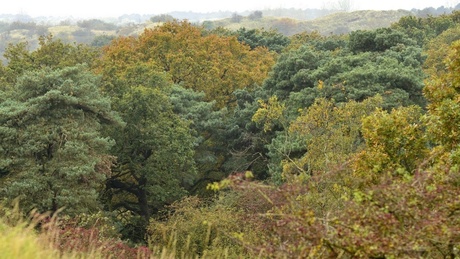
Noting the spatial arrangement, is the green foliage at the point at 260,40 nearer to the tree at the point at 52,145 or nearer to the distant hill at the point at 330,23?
the tree at the point at 52,145

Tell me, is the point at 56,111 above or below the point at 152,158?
above

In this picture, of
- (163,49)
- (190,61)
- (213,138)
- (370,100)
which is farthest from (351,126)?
(163,49)

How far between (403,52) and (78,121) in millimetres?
19705

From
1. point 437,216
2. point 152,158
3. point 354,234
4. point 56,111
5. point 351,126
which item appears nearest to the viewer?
point 354,234

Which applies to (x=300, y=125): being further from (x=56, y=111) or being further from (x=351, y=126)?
(x=56, y=111)

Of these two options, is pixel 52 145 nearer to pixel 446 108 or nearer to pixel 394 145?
pixel 394 145

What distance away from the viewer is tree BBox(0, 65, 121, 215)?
18688mm

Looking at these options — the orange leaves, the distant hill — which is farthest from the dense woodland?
the distant hill

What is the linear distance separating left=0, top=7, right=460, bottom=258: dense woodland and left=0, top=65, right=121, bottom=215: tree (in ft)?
0.21

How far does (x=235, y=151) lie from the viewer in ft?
95.1

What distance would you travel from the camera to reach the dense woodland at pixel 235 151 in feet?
18.6

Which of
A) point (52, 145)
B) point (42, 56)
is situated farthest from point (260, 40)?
point (52, 145)

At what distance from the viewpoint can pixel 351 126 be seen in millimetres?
18656

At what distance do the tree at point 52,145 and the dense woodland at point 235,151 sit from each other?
63 millimetres
